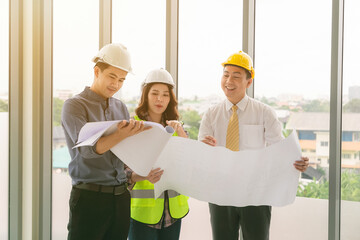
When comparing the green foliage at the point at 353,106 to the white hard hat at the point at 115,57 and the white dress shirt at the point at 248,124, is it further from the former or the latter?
the white hard hat at the point at 115,57

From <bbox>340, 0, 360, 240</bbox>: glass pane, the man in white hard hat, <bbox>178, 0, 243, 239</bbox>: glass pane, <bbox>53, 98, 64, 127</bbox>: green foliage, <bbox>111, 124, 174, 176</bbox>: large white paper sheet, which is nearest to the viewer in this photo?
<bbox>111, 124, 174, 176</bbox>: large white paper sheet

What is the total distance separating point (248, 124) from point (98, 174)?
3.01 feet

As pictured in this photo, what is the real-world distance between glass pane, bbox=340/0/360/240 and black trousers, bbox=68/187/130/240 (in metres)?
1.65

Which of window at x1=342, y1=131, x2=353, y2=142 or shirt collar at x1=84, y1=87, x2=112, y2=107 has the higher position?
shirt collar at x1=84, y1=87, x2=112, y2=107

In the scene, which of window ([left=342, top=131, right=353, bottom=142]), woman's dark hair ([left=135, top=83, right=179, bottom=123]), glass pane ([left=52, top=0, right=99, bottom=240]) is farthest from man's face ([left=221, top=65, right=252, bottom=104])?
glass pane ([left=52, top=0, right=99, bottom=240])

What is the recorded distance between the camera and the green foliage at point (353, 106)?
2475mm

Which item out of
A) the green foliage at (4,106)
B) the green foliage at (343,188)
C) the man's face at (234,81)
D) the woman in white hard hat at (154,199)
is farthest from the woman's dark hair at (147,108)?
the green foliage at (4,106)

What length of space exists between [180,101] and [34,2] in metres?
1.48

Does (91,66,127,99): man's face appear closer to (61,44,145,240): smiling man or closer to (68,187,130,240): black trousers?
(61,44,145,240): smiling man

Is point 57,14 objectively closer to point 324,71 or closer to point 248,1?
point 248,1

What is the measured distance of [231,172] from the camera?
64.3 inches

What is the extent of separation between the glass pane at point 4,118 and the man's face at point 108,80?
1.45 metres

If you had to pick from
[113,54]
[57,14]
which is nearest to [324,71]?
[113,54]

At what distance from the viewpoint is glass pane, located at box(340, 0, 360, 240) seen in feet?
8.09
